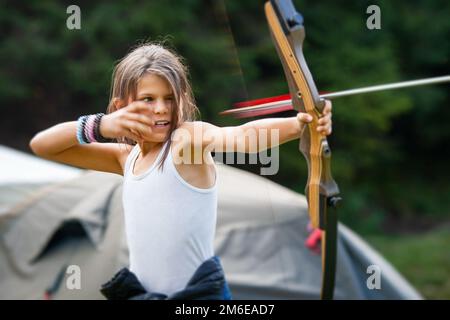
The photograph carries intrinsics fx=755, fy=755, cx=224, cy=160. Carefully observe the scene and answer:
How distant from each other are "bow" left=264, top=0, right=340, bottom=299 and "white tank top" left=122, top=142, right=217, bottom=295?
0.18 meters

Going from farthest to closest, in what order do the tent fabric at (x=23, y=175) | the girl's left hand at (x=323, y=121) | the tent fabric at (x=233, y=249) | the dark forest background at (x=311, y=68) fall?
the tent fabric at (x=23, y=175), the tent fabric at (x=233, y=249), the dark forest background at (x=311, y=68), the girl's left hand at (x=323, y=121)

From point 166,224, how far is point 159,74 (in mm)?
254

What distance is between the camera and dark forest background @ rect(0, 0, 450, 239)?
1599 millimetres

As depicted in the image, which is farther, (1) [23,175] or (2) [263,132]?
(1) [23,175]

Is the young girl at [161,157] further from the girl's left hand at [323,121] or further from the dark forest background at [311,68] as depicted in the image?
the dark forest background at [311,68]

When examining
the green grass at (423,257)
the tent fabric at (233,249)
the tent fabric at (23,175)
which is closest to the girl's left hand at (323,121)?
the tent fabric at (233,249)

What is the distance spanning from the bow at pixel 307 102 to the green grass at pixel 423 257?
277 cm

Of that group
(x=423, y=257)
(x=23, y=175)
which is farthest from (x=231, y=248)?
(x=423, y=257)

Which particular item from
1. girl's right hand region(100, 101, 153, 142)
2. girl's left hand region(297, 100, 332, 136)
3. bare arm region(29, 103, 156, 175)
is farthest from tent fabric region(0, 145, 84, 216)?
girl's left hand region(297, 100, 332, 136)

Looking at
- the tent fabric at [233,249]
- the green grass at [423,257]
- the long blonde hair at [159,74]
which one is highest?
the long blonde hair at [159,74]

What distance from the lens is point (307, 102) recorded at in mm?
1158

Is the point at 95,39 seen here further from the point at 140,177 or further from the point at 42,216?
the point at 140,177

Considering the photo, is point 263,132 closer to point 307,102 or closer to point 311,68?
point 307,102

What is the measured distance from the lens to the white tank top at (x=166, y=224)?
1265 mm
